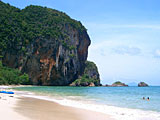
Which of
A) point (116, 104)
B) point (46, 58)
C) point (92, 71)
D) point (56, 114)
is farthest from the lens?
point (92, 71)

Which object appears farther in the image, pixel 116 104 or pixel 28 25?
pixel 28 25

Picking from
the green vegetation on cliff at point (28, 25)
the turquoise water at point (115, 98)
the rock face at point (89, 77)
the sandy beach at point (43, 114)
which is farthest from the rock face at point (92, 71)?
the sandy beach at point (43, 114)

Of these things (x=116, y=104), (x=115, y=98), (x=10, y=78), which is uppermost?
(x=10, y=78)

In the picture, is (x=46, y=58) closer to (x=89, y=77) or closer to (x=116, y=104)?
(x=89, y=77)

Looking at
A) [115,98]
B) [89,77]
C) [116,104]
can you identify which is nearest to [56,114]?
[116,104]

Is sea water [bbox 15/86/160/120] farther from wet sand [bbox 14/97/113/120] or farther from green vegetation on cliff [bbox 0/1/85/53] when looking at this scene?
green vegetation on cliff [bbox 0/1/85/53]

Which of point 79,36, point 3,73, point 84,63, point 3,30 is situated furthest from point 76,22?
point 3,73

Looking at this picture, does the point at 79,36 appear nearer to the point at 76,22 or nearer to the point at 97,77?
the point at 76,22

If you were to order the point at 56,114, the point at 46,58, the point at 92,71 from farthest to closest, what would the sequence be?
the point at 92,71 < the point at 46,58 < the point at 56,114

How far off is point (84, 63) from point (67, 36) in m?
19.7

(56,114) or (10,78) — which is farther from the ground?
(10,78)

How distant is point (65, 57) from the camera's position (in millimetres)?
85438

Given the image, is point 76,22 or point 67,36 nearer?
point 67,36

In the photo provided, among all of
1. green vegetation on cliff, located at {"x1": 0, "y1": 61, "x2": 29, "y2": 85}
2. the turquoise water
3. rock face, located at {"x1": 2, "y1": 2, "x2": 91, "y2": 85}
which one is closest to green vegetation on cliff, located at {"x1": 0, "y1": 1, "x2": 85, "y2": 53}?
rock face, located at {"x1": 2, "y1": 2, "x2": 91, "y2": 85}
